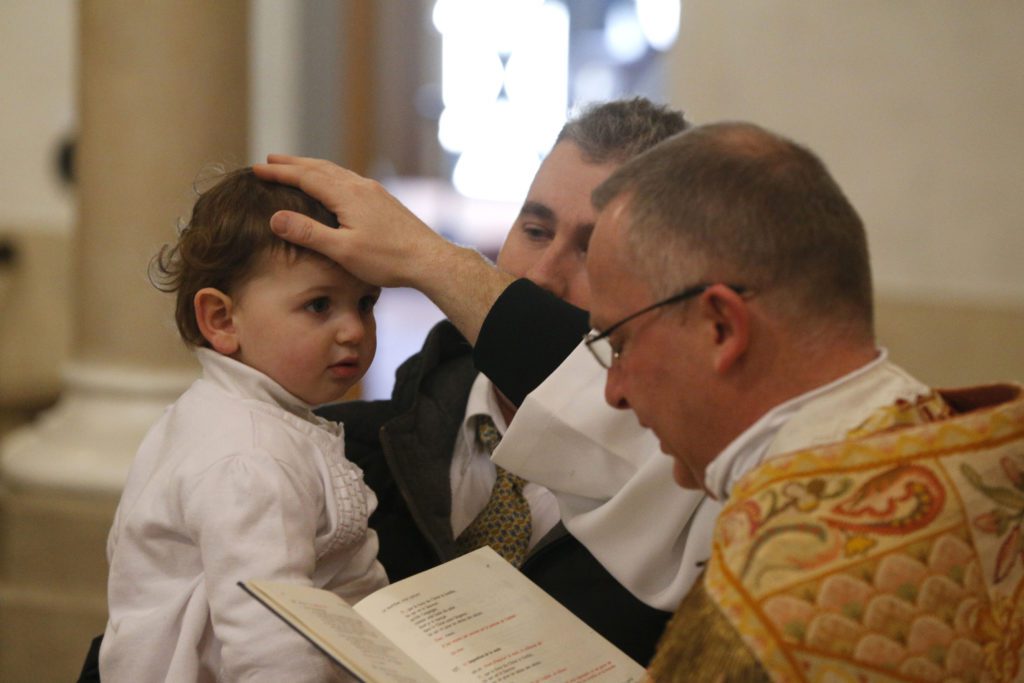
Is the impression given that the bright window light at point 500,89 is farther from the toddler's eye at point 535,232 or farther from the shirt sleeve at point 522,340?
the shirt sleeve at point 522,340

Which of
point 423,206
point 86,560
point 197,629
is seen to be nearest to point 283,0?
point 86,560

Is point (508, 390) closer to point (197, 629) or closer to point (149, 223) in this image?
point (197, 629)

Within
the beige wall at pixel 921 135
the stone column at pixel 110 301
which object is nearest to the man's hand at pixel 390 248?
the stone column at pixel 110 301

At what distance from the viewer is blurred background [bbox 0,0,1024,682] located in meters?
5.04

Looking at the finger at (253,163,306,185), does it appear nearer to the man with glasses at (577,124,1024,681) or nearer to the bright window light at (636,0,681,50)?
the man with glasses at (577,124,1024,681)

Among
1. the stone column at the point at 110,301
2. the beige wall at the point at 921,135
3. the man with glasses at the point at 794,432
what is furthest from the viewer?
the beige wall at the point at 921,135

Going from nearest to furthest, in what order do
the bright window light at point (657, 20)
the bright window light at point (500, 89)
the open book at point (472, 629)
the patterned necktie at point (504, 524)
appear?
1. the open book at point (472, 629)
2. the patterned necktie at point (504, 524)
3. the bright window light at point (657, 20)
4. the bright window light at point (500, 89)

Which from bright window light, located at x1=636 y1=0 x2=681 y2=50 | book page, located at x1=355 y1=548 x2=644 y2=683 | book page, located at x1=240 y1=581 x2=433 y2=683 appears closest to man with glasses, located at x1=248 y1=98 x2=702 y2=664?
book page, located at x1=355 y1=548 x2=644 y2=683

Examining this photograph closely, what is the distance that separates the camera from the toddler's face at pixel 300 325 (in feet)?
7.25

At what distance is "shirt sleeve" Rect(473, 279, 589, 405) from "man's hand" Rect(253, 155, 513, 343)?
40mm

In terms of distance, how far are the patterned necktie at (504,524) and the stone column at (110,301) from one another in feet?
9.09

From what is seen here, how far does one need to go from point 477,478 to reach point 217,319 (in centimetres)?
67

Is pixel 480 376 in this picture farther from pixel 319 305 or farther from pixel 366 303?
pixel 319 305

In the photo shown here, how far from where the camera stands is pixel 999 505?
1.53m
